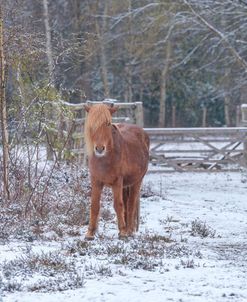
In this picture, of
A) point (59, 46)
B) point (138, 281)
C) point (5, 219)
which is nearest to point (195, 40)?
point (59, 46)

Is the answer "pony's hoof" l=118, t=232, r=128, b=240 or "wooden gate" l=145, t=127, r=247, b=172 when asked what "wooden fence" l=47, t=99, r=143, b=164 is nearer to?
"pony's hoof" l=118, t=232, r=128, b=240

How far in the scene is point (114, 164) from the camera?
859 cm

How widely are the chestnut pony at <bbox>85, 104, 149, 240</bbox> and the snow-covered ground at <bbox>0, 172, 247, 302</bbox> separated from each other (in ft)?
0.88

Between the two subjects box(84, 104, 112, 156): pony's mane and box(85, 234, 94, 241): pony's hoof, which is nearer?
box(84, 104, 112, 156): pony's mane

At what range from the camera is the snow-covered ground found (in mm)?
6055

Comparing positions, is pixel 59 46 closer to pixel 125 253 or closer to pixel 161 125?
pixel 125 253

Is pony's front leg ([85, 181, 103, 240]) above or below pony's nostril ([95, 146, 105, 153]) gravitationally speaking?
below

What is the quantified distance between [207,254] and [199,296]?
1892 mm

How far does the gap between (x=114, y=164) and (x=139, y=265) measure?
185 centimetres

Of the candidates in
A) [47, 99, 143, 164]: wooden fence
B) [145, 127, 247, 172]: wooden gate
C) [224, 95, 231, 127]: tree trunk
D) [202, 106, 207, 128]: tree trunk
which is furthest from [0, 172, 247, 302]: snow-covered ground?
[202, 106, 207, 128]: tree trunk

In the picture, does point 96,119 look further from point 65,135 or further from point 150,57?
point 150,57

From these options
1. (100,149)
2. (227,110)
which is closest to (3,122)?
(100,149)

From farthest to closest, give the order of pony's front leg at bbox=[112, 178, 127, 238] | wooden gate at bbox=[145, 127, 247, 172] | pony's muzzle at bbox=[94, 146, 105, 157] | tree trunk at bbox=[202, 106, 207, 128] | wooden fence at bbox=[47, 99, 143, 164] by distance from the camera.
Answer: tree trunk at bbox=[202, 106, 207, 128], wooden gate at bbox=[145, 127, 247, 172], wooden fence at bbox=[47, 99, 143, 164], pony's front leg at bbox=[112, 178, 127, 238], pony's muzzle at bbox=[94, 146, 105, 157]

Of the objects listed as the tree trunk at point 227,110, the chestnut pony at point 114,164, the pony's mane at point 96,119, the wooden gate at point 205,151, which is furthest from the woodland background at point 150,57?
the wooden gate at point 205,151
